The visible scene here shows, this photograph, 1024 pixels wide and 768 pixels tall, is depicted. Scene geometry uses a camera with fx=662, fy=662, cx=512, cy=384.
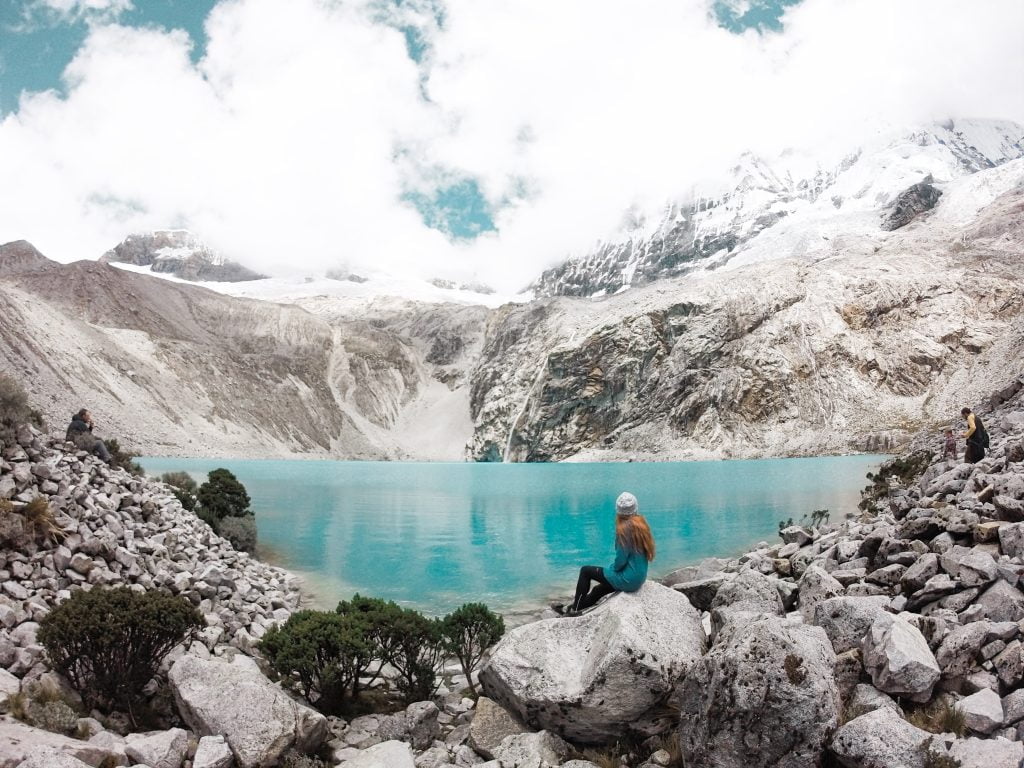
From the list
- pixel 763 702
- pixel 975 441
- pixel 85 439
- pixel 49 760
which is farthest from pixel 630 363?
pixel 49 760

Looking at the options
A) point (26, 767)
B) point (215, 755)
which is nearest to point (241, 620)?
point (215, 755)

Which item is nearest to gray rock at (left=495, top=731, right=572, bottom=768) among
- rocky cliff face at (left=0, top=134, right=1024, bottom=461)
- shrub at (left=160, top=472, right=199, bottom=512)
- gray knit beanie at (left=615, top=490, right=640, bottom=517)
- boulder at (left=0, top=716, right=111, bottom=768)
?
gray knit beanie at (left=615, top=490, right=640, bottom=517)

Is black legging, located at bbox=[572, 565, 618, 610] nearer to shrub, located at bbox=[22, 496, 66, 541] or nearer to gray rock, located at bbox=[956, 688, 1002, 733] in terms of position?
gray rock, located at bbox=[956, 688, 1002, 733]

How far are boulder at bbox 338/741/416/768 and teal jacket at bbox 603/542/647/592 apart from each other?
342cm

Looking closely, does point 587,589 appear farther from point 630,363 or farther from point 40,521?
point 630,363

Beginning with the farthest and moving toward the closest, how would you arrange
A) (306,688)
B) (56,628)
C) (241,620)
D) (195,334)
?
(195,334)
(241,620)
(306,688)
(56,628)

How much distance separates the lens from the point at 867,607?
748 cm

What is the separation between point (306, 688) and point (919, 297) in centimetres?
13686

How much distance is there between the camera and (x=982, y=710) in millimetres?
5891

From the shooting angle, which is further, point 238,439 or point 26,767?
point 238,439

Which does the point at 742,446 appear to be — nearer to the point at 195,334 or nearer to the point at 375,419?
the point at 375,419

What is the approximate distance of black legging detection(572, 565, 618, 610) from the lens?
9.83m

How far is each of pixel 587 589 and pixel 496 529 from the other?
25.2 meters

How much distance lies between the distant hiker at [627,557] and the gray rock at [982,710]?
3.72 metres
